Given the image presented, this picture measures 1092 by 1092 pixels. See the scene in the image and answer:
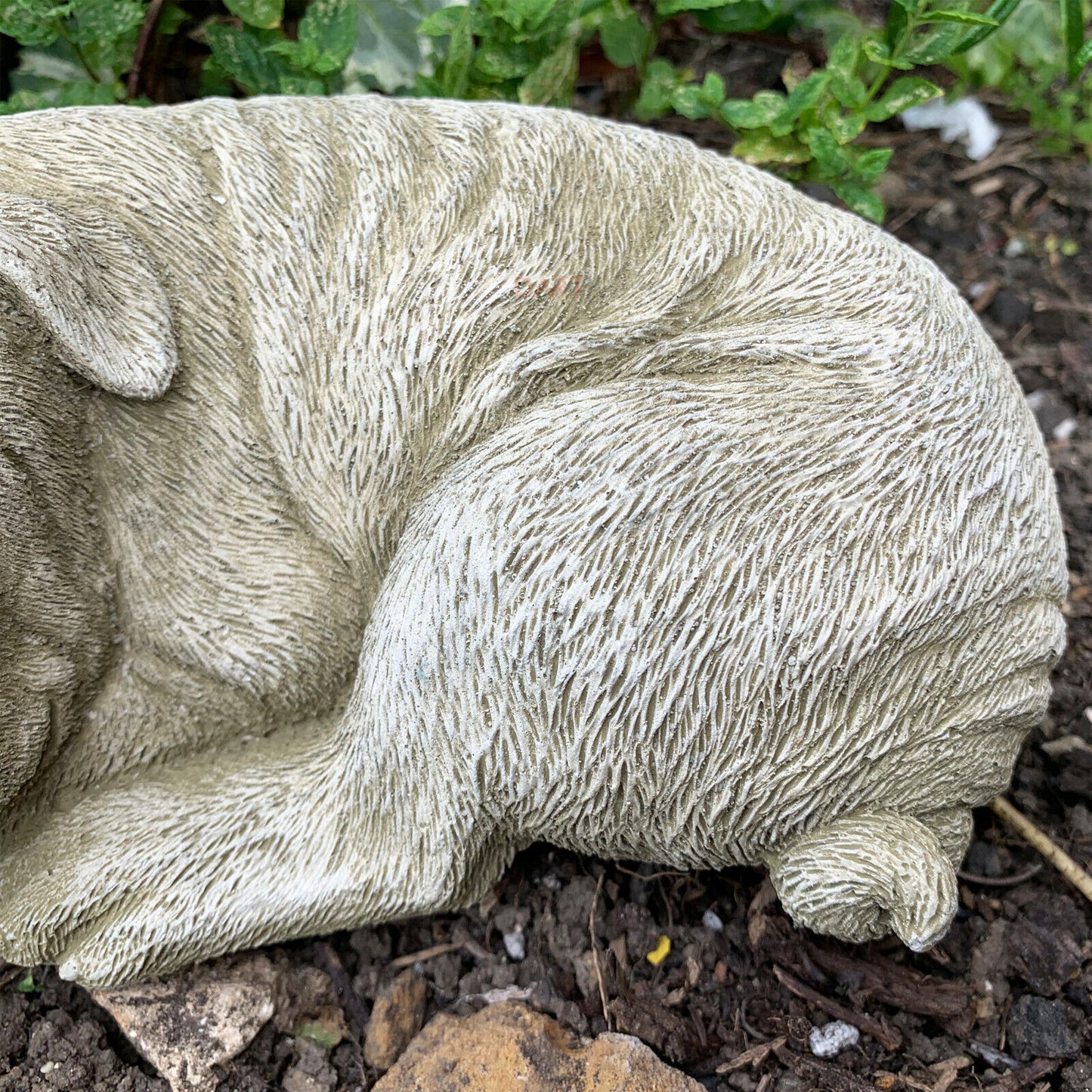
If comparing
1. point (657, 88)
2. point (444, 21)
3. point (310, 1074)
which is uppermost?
point (444, 21)

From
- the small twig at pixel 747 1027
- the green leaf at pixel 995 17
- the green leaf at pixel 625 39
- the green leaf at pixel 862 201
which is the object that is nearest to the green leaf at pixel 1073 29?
the green leaf at pixel 995 17

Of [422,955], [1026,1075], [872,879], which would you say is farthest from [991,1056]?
[422,955]

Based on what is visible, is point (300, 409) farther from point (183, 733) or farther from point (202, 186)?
Result: point (183, 733)

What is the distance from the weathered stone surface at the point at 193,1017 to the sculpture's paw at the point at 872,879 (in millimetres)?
890

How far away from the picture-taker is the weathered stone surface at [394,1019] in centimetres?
163

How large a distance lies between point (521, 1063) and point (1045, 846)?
39.0 inches

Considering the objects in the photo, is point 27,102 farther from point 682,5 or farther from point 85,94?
point 682,5

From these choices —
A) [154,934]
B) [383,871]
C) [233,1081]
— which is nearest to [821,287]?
[383,871]

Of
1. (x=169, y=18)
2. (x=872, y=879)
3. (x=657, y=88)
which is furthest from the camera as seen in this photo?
(x=657, y=88)

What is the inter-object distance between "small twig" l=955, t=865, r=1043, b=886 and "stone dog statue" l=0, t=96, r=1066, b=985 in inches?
14.3

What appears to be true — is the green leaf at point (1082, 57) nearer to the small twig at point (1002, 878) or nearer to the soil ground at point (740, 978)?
the soil ground at point (740, 978)

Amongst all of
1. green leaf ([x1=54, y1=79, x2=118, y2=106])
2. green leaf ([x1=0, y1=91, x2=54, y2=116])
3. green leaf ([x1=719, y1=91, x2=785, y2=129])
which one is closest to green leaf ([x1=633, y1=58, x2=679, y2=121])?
green leaf ([x1=719, y1=91, x2=785, y2=129])

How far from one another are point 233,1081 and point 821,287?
1557 mm

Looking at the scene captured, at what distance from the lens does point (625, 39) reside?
2.37 meters
